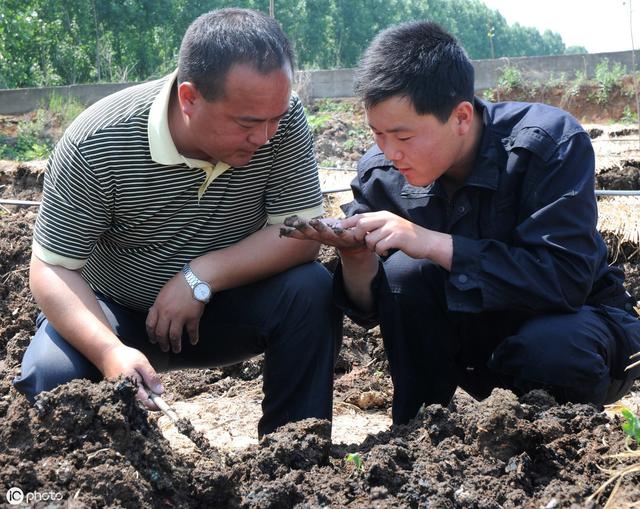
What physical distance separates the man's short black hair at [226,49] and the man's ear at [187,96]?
17 millimetres

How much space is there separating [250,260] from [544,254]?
877 mm

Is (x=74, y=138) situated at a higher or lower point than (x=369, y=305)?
higher

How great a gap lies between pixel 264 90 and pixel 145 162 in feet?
1.52

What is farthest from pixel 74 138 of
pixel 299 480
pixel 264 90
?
pixel 299 480

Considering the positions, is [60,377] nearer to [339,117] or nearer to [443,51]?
[443,51]

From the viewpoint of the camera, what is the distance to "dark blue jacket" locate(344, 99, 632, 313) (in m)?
2.27

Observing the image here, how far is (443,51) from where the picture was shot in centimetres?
232

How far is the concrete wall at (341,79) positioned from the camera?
12875mm

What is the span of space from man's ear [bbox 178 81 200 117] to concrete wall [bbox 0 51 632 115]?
1042 cm

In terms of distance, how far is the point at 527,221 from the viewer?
7.58 ft

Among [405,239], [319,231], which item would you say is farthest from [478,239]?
[319,231]

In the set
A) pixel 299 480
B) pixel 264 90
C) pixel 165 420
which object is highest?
pixel 264 90

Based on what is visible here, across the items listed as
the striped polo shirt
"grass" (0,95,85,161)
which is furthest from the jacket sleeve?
"grass" (0,95,85,161)

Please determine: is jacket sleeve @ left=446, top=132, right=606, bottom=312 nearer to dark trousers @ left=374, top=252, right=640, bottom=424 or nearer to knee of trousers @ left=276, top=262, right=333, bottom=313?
dark trousers @ left=374, top=252, right=640, bottom=424
